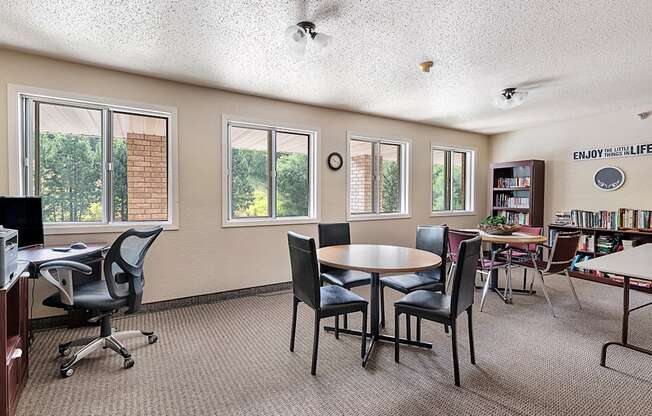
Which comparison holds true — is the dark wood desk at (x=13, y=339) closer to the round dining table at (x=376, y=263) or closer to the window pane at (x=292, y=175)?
the round dining table at (x=376, y=263)

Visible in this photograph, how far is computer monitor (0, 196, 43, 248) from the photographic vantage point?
8.84ft

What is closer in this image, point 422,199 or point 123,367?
point 123,367

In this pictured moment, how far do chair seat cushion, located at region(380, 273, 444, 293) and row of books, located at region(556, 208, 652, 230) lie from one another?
341 cm

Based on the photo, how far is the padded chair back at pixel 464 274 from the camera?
2188 millimetres

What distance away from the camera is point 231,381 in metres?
2.28

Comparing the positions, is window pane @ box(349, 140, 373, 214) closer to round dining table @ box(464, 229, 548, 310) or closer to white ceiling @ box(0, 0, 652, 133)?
white ceiling @ box(0, 0, 652, 133)

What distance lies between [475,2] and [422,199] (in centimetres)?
382

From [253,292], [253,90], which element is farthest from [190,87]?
[253,292]

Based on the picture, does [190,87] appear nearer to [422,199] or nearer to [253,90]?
[253,90]

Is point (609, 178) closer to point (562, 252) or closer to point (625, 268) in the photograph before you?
point (562, 252)

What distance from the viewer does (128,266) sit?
2445 mm

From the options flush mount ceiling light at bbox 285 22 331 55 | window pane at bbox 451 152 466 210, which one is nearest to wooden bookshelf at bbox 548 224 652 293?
window pane at bbox 451 152 466 210

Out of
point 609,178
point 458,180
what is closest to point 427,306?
point 609,178

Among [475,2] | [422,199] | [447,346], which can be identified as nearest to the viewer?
[475,2]
